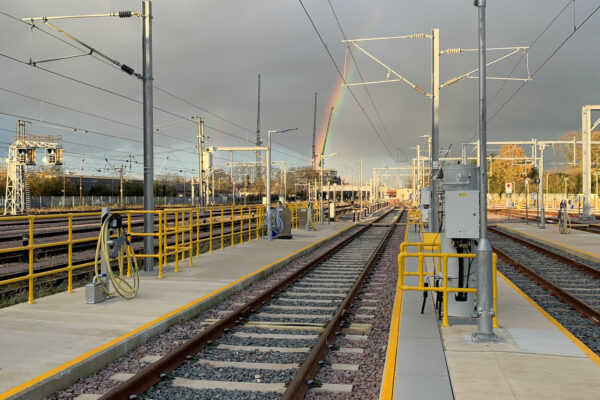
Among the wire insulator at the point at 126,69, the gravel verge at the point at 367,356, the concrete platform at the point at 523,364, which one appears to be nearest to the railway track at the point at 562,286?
the concrete platform at the point at 523,364

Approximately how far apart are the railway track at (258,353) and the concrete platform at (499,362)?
998 millimetres

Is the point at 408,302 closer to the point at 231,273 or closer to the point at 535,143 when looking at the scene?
the point at 231,273

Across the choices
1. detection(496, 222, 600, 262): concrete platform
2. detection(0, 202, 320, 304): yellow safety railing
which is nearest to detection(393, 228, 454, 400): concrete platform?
detection(0, 202, 320, 304): yellow safety railing

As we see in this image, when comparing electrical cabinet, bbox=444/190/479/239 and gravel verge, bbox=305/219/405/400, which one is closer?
gravel verge, bbox=305/219/405/400

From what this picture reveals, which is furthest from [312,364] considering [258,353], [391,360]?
[258,353]

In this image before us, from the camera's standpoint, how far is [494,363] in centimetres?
585

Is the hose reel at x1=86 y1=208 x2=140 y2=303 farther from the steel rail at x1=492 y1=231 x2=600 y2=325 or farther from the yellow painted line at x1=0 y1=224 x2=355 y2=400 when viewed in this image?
the steel rail at x1=492 y1=231 x2=600 y2=325

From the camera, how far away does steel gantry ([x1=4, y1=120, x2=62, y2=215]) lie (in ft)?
158

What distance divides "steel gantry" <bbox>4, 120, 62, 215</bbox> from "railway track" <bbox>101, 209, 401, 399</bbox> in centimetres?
4327

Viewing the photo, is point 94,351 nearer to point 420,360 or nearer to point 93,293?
point 93,293

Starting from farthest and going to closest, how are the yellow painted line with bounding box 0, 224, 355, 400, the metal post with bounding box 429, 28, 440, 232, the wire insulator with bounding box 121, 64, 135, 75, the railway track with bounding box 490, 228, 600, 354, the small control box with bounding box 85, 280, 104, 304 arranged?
the metal post with bounding box 429, 28, 440, 232 → the wire insulator with bounding box 121, 64, 135, 75 → the small control box with bounding box 85, 280, 104, 304 → the railway track with bounding box 490, 228, 600, 354 → the yellow painted line with bounding box 0, 224, 355, 400

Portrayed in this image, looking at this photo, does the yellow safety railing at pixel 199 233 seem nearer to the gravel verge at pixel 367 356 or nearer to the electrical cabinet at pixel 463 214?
the gravel verge at pixel 367 356

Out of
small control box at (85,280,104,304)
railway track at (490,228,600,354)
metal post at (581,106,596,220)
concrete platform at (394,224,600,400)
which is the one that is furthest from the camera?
metal post at (581,106,596,220)

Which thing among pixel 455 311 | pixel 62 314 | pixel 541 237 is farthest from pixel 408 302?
pixel 541 237
